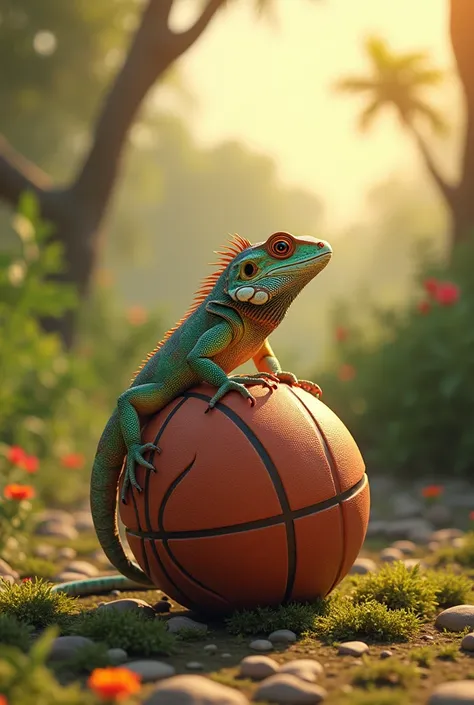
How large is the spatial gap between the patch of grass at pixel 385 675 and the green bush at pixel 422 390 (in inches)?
259

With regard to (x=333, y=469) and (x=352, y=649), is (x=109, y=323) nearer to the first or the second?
(x=333, y=469)

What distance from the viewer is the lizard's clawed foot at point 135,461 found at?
16.0ft

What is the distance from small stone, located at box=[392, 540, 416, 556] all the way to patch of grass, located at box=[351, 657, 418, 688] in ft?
12.0

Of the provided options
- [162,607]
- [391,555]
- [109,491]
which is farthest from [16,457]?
[391,555]

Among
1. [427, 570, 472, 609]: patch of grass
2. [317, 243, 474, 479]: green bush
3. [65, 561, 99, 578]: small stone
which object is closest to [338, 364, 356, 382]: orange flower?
[317, 243, 474, 479]: green bush

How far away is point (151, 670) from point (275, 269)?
234cm

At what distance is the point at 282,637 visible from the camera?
4555 mm

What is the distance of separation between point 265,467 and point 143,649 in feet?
3.75

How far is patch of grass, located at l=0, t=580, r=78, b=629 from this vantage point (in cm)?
477

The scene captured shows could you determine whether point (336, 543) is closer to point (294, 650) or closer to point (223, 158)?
point (294, 650)

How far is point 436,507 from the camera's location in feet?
30.4

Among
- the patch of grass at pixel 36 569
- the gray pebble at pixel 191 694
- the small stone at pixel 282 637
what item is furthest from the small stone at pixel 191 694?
the patch of grass at pixel 36 569

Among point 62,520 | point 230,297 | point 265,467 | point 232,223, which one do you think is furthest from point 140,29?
point 232,223

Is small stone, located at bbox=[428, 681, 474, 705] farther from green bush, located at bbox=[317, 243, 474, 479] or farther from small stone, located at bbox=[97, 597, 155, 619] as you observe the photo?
green bush, located at bbox=[317, 243, 474, 479]
